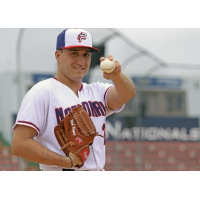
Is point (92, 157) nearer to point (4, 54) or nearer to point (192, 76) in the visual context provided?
point (4, 54)

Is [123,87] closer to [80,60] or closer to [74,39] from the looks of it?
[80,60]

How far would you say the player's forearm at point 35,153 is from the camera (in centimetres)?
198

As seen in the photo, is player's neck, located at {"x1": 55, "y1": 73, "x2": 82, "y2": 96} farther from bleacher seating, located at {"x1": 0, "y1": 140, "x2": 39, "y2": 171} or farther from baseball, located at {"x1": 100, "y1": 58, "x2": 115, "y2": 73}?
bleacher seating, located at {"x1": 0, "y1": 140, "x2": 39, "y2": 171}

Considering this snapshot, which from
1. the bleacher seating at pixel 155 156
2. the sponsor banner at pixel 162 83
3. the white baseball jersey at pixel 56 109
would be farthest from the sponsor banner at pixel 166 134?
the white baseball jersey at pixel 56 109

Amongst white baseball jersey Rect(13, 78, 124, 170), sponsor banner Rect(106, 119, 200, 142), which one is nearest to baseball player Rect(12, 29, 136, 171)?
white baseball jersey Rect(13, 78, 124, 170)

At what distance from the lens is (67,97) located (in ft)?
7.30

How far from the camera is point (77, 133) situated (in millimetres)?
2170

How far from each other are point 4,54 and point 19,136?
468 centimetres

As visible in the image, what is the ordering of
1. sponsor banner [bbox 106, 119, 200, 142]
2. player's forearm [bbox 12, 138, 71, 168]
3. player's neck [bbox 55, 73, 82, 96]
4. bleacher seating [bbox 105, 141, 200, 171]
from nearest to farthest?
player's forearm [bbox 12, 138, 71, 168] → player's neck [bbox 55, 73, 82, 96] → bleacher seating [bbox 105, 141, 200, 171] → sponsor banner [bbox 106, 119, 200, 142]

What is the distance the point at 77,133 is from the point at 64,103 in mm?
194

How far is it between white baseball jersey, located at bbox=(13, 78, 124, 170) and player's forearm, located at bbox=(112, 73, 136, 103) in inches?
6.1

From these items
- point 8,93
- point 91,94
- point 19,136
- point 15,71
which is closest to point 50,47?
point 15,71

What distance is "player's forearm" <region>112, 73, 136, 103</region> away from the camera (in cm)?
217

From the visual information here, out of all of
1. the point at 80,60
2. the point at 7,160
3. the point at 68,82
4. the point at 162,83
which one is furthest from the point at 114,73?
the point at 162,83
